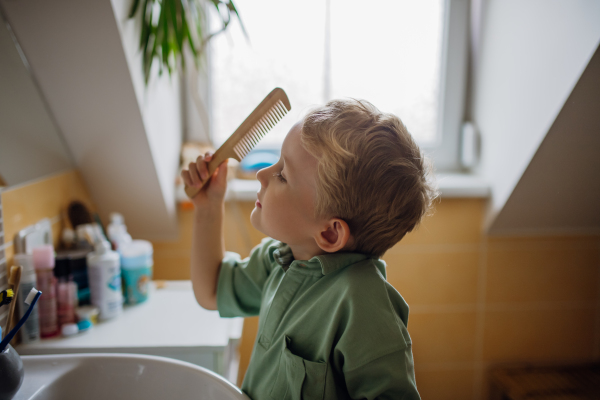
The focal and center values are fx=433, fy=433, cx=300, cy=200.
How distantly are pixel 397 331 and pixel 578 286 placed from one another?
90cm

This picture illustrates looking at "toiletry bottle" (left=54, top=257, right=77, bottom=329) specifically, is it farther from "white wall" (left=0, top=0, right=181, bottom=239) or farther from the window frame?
the window frame

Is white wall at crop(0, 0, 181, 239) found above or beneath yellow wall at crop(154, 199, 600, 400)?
above

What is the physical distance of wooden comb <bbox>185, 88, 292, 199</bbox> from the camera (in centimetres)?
72

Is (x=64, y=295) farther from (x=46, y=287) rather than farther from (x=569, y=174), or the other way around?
(x=569, y=174)

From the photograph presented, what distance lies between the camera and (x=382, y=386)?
0.58 m

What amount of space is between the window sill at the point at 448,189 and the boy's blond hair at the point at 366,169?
29.8 inches

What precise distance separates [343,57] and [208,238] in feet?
3.11

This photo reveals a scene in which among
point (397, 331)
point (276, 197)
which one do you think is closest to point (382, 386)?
point (397, 331)

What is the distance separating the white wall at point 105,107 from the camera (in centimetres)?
89

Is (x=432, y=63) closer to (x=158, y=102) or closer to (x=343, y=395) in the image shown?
(x=158, y=102)

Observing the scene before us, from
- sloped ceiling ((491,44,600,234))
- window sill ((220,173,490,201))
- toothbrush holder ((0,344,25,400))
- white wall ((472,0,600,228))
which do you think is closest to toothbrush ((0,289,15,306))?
toothbrush holder ((0,344,25,400))

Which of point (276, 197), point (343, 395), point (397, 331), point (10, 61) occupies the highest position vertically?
point (10, 61)

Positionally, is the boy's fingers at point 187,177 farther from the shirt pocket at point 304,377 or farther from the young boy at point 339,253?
the shirt pocket at point 304,377

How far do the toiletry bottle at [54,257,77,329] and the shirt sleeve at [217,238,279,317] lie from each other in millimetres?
379
